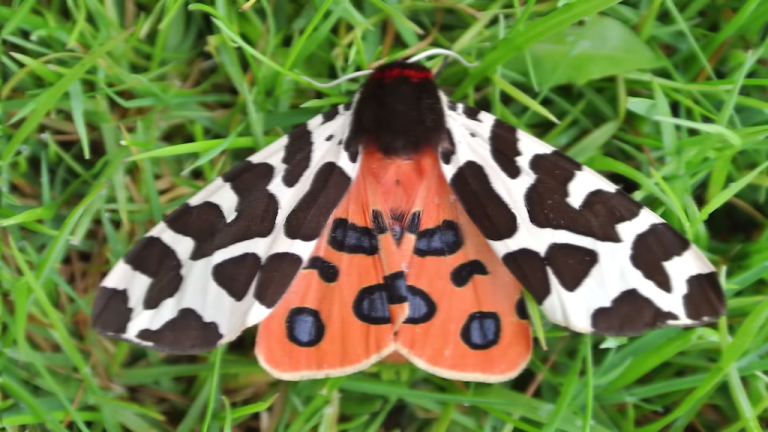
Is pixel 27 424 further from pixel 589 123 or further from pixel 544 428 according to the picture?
pixel 589 123

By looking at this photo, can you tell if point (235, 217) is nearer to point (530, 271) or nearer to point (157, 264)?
point (157, 264)

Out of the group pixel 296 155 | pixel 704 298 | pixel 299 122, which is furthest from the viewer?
pixel 299 122

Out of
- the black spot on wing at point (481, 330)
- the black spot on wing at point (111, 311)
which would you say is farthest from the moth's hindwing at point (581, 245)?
the black spot on wing at point (111, 311)

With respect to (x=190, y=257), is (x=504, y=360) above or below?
below

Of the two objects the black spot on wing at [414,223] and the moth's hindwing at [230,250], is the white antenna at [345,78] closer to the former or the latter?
the moth's hindwing at [230,250]

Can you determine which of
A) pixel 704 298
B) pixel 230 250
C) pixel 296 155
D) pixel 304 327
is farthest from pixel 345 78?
pixel 704 298

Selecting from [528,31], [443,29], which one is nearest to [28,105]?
[443,29]
